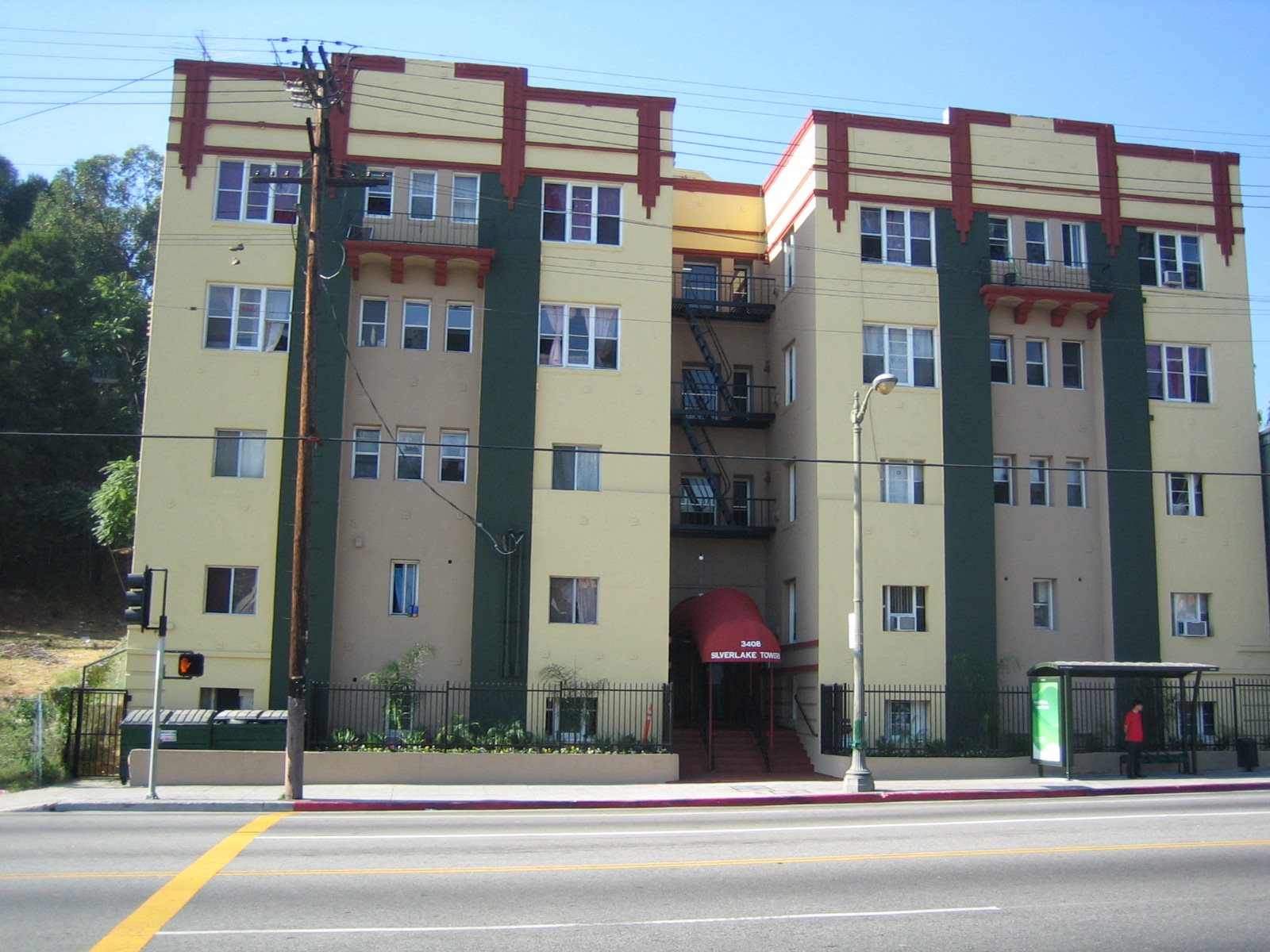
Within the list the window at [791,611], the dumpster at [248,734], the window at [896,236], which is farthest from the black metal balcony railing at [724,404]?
the dumpster at [248,734]

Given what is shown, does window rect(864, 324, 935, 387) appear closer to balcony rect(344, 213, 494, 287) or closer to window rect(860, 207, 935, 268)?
window rect(860, 207, 935, 268)

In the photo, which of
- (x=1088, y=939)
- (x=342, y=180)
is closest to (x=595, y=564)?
(x=342, y=180)

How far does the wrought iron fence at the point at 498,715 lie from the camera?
80.6ft

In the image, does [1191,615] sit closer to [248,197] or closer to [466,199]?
[466,199]

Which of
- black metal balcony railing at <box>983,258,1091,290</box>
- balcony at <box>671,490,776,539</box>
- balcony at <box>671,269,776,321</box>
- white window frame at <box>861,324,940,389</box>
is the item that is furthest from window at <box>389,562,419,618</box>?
black metal balcony railing at <box>983,258,1091,290</box>

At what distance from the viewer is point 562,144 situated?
28094 mm

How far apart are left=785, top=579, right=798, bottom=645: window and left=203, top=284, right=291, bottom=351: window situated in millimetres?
13732

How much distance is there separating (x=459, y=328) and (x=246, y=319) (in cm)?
487

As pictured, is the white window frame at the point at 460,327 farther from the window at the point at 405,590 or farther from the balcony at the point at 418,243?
the window at the point at 405,590

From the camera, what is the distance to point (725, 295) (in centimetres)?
3222

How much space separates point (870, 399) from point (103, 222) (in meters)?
48.2

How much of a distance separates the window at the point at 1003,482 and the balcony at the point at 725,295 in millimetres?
7158

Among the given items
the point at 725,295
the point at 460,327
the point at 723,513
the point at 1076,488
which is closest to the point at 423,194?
the point at 460,327

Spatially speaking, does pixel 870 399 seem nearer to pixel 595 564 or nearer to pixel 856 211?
pixel 856 211
